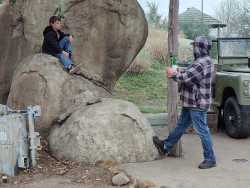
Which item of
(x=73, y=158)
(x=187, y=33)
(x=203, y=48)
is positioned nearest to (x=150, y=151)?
(x=73, y=158)

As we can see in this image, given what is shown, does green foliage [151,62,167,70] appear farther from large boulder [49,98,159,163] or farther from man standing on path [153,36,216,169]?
man standing on path [153,36,216,169]

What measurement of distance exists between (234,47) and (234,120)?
1.81 m

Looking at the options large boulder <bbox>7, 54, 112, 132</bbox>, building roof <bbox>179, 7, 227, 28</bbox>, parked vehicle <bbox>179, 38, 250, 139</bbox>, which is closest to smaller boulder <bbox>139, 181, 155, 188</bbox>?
large boulder <bbox>7, 54, 112, 132</bbox>

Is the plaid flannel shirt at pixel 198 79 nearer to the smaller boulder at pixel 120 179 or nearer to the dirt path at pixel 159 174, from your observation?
the dirt path at pixel 159 174

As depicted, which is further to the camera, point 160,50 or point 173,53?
point 160,50

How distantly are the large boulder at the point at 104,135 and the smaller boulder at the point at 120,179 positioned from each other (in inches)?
33.7

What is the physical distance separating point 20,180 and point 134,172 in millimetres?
1452

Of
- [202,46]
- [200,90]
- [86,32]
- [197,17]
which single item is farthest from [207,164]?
[197,17]

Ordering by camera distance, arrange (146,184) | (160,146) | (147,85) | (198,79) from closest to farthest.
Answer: (146,184) → (198,79) → (160,146) → (147,85)

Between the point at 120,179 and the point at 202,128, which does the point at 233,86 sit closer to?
the point at 202,128

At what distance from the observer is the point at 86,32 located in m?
8.12

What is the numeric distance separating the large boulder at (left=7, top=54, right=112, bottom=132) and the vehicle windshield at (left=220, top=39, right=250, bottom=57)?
317 cm

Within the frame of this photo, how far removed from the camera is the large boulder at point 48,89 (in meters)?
6.17

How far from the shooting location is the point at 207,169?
16.5 ft
